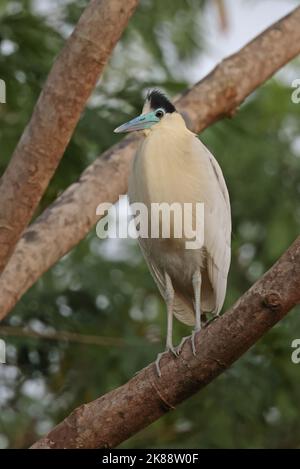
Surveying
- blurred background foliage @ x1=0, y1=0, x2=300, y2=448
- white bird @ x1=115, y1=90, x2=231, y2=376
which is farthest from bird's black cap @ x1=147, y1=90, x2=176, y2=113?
blurred background foliage @ x1=0, y1=0, x2=300, y2=448

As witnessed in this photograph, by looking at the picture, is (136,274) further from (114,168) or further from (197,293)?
(197,293)

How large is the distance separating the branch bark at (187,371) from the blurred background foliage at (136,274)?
2.25 meters

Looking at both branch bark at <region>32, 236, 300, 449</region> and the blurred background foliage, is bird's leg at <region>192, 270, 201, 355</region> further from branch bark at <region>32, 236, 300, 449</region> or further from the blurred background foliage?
the blurred background foliage

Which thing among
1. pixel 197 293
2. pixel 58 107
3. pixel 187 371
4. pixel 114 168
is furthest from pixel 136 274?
pixel 187 371

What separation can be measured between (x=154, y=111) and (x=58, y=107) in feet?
1.90

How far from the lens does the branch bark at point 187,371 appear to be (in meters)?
3.72

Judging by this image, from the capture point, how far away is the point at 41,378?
7188 millimetres

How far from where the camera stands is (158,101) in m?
5.00

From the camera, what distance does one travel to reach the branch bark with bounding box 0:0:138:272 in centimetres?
460

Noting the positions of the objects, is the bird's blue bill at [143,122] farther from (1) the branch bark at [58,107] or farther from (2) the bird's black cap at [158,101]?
(1) the branch bark at [58,107]

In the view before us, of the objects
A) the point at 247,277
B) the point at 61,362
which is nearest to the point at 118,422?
the point at 61,362

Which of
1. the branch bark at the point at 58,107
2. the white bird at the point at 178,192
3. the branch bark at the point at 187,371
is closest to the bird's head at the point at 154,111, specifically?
the white bird at the point at 178,192

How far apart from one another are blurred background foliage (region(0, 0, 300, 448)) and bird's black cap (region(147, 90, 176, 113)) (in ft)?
3.32

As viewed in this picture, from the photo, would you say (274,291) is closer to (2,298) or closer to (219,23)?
(2,298)
